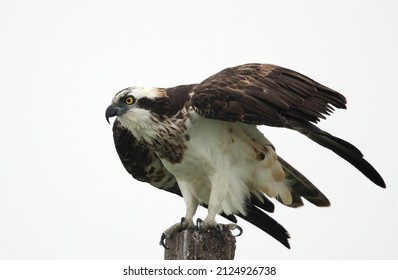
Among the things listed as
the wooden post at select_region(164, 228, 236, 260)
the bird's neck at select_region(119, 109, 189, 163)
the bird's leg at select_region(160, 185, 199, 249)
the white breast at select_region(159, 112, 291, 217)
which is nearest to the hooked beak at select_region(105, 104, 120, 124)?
the bird's neck at select_region(119, 109, 189, 163)

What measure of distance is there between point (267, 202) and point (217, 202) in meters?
1.14

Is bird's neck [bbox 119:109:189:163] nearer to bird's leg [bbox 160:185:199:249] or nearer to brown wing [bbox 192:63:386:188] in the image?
brown wing [bbox 192:63:386:188]

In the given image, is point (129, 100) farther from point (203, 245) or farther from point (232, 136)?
point (203, 245)

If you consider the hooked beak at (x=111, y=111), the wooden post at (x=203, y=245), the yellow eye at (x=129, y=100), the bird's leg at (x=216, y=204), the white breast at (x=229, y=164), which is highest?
the yellow eye at (x=129, y=100)

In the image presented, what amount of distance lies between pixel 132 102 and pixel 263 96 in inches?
59.9

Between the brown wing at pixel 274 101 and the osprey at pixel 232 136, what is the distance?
1 cm

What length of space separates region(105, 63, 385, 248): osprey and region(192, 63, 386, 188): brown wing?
0.01 metres

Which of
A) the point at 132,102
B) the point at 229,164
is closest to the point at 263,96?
the point at 229,164

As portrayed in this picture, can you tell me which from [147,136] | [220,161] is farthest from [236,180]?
[147,136]

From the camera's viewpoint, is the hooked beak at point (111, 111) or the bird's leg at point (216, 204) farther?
the hooked beak at point (111, 111)

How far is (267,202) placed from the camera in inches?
454

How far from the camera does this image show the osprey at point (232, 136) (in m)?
10.1

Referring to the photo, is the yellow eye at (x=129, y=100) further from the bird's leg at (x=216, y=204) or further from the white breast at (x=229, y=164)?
the bird's leg at (x=216, y=204)

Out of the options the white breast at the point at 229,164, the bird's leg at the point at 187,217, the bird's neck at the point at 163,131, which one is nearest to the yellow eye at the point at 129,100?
the bird's neck at the point at 163,131
